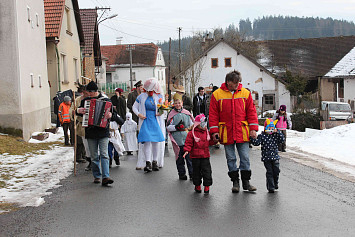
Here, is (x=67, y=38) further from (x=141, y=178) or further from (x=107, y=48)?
(x=107, y=48)

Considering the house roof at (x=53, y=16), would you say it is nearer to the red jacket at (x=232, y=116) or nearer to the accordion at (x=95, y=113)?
the accordion at (x=95, y=113)

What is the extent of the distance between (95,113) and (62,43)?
1996 cm

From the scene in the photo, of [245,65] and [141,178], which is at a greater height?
[245,65]

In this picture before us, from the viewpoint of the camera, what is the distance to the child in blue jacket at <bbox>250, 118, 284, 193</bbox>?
8.08m

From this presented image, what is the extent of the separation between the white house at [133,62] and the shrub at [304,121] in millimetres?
48531

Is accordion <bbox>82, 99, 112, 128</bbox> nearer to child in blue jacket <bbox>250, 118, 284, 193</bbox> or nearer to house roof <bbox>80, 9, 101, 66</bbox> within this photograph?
child in blue jacket <bbox>250, 118, 284, 193</bbox>

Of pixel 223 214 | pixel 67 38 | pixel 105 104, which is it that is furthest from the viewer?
pixel 67 38

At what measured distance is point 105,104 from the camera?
9.09m

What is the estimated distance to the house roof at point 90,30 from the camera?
3668 centimetres

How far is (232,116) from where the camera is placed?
314 inches

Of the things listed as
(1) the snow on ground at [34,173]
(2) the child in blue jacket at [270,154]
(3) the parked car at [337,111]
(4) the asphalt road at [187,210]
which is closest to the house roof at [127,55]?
(3) the parked car at [337,111]

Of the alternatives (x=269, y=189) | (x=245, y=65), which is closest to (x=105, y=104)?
(x=269, y=189)

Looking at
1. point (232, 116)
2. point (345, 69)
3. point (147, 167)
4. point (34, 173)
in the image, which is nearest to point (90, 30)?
point (345, 69)

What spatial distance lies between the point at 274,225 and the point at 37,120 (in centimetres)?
1556
